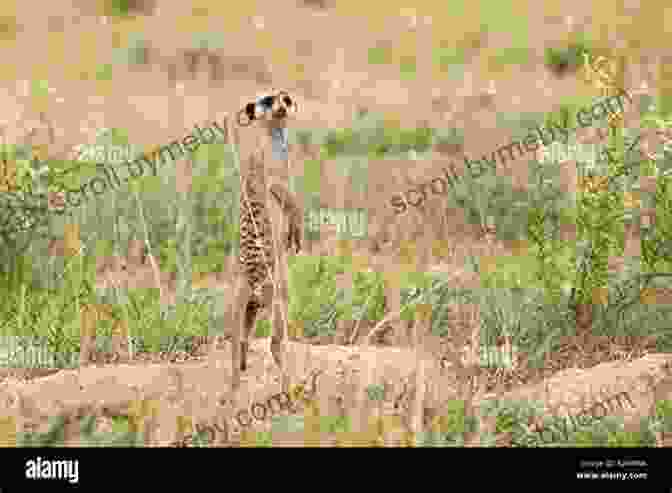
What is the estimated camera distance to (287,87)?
9758 millimetres

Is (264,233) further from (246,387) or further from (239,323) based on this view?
(246,387)

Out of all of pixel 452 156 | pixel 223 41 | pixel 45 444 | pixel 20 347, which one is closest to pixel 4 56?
pixel 223 41

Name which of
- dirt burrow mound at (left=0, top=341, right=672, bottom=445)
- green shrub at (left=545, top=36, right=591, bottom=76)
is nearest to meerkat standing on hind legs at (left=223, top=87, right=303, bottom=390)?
dirt burrow mound at (left=0, top=341, right=672, bottom=445)

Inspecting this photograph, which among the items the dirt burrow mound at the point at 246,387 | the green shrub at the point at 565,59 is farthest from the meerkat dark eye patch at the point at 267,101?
the green shrub at the point at 565,59

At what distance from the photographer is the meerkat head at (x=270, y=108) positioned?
4574 mm

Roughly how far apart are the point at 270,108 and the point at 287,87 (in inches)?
205

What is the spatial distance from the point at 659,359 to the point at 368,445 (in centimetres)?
125

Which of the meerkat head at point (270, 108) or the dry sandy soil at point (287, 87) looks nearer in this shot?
the meerkat head at point (270, 108)

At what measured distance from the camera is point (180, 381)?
4.82m

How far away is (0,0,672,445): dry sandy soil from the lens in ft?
15.9

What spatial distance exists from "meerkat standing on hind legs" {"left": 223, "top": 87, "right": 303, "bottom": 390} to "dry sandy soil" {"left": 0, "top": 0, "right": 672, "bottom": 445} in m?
0.18

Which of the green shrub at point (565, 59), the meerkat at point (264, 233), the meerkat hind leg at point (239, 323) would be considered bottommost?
the meerkat hind leg at point (239, 323)

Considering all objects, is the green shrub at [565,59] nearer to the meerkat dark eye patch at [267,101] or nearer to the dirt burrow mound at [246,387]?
the dirt burrow mound at [246,387]

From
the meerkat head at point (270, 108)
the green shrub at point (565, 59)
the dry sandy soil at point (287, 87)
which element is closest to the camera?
the meerkat head at point (270, 108)
